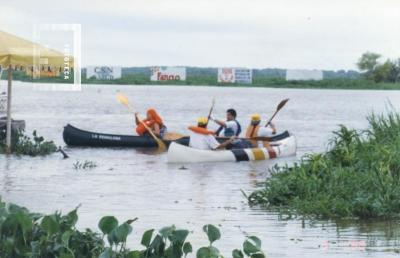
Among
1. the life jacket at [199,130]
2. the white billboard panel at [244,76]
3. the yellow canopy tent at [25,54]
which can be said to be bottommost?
the white billboard panel at [244,76]

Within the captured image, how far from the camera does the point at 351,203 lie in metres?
17.1

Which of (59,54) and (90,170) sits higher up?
(59,54)

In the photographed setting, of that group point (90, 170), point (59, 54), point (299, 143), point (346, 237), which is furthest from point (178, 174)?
point (299, 143)

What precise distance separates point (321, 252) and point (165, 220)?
3.65 metres

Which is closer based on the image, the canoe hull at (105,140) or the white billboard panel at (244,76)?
the canoe hull at (105,140)

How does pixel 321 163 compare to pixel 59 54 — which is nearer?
pixel 321 163

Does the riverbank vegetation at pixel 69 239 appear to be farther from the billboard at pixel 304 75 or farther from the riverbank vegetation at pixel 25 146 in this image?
the billboard at pixel 304 75

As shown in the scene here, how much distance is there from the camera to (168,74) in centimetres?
15438

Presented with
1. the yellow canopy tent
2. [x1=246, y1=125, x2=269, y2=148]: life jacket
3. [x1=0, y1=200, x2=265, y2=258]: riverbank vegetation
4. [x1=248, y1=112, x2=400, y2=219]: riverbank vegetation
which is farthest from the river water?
[x1=0, y1=200, x2=265, y2=258]: riverbank vegetation

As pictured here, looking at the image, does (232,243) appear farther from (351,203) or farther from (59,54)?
(59,54)

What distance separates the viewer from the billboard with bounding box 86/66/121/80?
140 metres

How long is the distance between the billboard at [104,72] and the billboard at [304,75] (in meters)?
20.6

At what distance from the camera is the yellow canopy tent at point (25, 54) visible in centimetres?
2472

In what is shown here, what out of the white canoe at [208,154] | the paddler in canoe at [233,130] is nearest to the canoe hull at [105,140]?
the paddler in canoe at [233,130]
